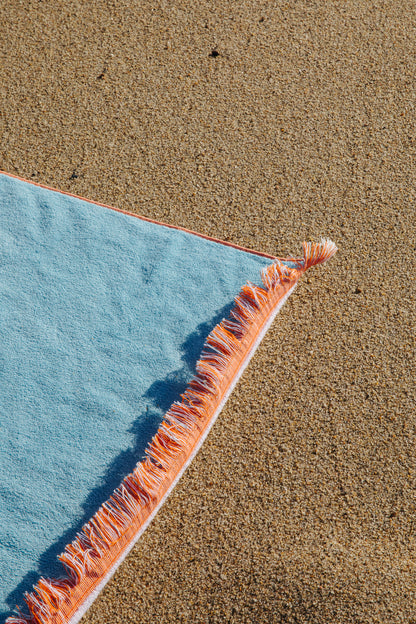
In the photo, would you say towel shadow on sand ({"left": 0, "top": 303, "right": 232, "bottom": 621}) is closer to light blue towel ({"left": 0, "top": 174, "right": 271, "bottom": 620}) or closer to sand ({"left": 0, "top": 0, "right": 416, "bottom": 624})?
light blue towel ({"left": 0, "top": 174, "right": 271, "bottom": 620})

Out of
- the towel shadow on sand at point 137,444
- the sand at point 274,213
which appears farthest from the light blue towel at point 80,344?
the sand at point 274,213

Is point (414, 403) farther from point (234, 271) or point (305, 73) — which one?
point (305, 73)

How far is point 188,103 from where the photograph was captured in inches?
55.2

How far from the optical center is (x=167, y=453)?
1.02m

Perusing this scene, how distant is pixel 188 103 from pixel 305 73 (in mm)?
344

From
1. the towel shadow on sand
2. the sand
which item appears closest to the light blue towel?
the towel shadow on sand

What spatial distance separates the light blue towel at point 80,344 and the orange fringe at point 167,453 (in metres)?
0.04

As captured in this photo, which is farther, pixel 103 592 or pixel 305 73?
pixel 305 73

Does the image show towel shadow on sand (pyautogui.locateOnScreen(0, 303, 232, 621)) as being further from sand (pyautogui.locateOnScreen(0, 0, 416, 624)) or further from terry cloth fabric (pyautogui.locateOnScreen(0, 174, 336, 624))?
sand (pyautogui.locateOnScreen(0, 0, 416, 624))

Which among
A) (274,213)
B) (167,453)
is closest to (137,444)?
(167,453)

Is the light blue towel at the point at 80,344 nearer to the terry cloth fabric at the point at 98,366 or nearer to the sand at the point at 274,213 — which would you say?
the terry cloth fabric at the point at 98,366

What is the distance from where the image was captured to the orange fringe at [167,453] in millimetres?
936

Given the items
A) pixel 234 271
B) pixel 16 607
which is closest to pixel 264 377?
pixel 234 271

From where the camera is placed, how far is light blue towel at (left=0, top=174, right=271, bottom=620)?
39.8 inches
